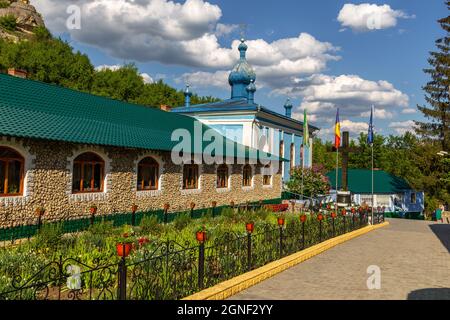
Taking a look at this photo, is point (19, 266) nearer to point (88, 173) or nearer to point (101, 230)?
point (101, 230)

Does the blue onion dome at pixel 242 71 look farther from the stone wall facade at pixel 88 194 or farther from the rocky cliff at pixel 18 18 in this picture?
the rocky cliff at pixel 18 18

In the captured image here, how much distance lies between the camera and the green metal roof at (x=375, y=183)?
138 ft

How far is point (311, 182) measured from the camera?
3034 cm

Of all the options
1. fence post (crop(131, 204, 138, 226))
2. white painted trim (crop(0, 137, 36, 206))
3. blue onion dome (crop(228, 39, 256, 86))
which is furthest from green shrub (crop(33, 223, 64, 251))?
blue onion dome (crop(228, 39, 256, 86))

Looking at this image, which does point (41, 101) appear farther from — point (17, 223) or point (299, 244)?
point (299, 244)

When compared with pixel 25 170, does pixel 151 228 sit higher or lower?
lower

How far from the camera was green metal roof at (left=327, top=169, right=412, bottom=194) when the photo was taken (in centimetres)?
4212

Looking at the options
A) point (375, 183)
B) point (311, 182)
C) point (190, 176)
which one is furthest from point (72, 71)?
point (375, 183)

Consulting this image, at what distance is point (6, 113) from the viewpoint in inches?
522

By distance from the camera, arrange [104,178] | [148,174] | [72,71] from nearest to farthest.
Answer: [104,178] < [148,174] < [72,71]

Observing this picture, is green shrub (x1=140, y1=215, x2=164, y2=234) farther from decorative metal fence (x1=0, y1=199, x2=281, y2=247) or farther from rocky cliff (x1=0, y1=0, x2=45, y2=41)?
rocky cliff (x1=0, y1=0, x2=45, y2=41)

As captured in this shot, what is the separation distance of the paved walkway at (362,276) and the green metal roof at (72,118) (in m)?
9.09

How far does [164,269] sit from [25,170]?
803cm

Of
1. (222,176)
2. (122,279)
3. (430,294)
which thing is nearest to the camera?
(122,279)
